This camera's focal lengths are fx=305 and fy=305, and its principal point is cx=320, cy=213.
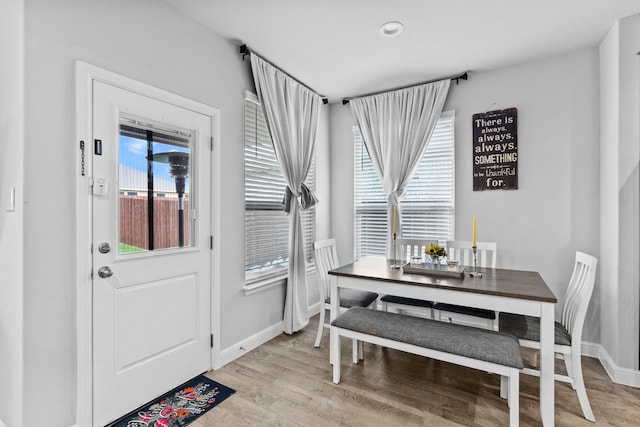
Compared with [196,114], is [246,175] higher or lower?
lower

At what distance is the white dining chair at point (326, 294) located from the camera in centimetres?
272

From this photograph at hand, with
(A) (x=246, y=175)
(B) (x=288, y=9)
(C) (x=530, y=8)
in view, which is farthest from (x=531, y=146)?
(A) (x=246, y=175)

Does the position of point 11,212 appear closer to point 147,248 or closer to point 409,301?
point 147,248

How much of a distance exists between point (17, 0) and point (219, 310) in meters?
2.23

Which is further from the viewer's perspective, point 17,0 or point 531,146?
point 531,146

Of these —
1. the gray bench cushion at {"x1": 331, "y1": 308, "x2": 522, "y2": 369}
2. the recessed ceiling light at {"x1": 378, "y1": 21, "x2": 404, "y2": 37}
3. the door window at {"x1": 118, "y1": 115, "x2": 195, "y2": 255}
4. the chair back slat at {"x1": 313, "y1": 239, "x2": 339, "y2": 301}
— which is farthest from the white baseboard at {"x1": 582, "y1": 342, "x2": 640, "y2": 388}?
the door window at {"x1": 118, "y1": 115, "x2": 195, "y2": 255}

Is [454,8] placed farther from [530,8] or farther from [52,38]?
[52,38]

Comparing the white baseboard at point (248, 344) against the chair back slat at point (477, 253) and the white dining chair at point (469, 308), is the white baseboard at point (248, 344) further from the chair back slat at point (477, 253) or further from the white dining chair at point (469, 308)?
the chair back slat at point (477, 253)

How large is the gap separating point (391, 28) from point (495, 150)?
5.22 feet

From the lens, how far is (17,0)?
1.53 meters

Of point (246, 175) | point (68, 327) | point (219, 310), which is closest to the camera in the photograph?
point (68, 327)

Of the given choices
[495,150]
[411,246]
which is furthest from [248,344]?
[495,150]

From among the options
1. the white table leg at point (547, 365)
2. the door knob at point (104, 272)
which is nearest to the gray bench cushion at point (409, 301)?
the white table leg at point (547, 365)

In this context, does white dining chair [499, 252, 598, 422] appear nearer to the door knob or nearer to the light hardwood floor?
the light hardwood floor
